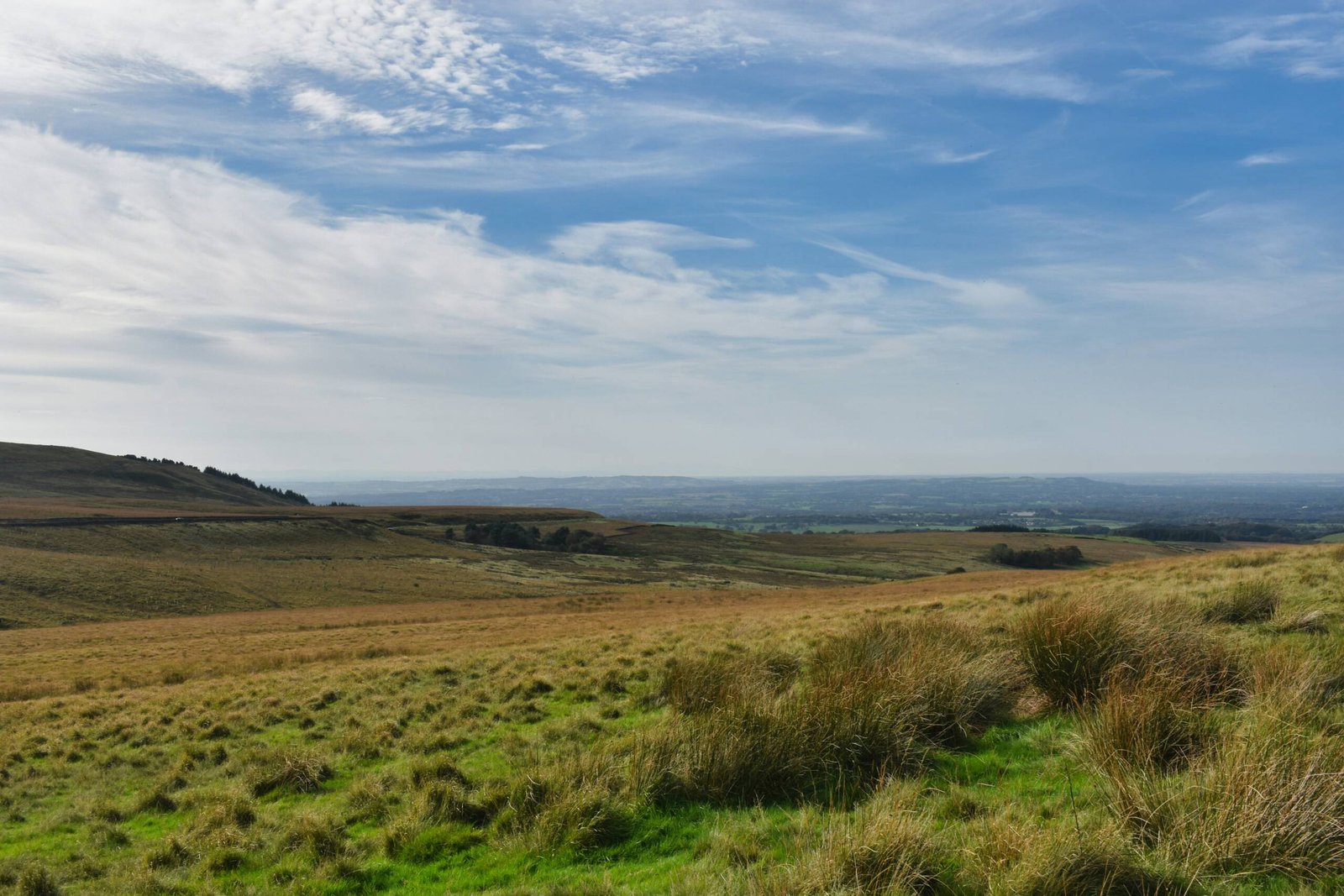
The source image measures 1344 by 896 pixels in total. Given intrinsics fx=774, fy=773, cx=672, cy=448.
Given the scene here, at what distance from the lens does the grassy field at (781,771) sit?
208 inches

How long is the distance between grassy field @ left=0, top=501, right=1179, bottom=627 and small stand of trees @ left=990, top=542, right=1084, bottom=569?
3.33m

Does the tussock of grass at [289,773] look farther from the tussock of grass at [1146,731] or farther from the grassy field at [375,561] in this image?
the grassy field at [375,561]

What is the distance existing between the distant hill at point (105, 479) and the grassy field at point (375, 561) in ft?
98.4

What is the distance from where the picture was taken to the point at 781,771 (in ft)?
25.9

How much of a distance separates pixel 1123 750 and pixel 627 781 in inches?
182

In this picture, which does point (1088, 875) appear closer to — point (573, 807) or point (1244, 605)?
point (573, 807)

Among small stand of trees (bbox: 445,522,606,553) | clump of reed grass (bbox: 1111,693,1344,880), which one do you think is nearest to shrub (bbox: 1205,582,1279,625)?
clump of reed grass (bbox: 1111,693,1344,880)

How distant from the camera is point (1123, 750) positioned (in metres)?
6.57

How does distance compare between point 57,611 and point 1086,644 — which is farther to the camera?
point 57,611

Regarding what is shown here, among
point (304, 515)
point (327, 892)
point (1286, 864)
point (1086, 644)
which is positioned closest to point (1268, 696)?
point (1286, 864)

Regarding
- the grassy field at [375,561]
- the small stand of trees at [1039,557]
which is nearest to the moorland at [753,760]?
the grassy field at [375,561]

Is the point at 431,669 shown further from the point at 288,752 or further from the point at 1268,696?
the point at 1268,696

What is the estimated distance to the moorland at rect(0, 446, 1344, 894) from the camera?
5.34 m

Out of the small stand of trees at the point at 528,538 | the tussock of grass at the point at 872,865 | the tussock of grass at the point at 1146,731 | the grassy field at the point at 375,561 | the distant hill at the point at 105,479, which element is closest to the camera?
the tussock of grass at the point at 872,865
